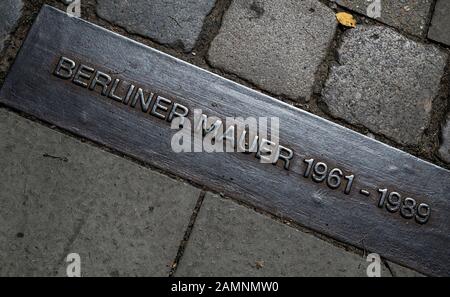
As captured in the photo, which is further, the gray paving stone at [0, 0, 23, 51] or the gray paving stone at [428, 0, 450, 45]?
the gray paving stone at [428, 0, 450, 45]

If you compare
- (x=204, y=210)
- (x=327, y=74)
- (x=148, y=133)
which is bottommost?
(x=204, y=210)

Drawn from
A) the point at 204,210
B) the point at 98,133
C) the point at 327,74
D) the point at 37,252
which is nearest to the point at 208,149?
the point at 204,210

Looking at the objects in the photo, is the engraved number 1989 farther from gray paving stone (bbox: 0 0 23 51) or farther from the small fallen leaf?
gray paving stone (bbox: 0 0 23 51)

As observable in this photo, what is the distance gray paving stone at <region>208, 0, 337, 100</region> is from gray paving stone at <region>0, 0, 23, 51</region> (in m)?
0.93

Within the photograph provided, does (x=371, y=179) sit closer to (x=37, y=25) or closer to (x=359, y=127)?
(x=359, y=127)

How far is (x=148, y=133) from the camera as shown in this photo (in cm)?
190

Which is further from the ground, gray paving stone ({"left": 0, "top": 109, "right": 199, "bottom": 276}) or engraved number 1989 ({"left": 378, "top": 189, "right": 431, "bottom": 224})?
engraved number 1989 ({"left": 378, "top": 189, "right": 431, "bottom": 224})

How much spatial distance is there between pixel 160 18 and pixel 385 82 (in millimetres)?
1155

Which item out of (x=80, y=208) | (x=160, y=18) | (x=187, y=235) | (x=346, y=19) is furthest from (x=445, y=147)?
(x=80, y=208)

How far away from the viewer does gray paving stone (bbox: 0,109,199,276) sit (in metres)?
1.77

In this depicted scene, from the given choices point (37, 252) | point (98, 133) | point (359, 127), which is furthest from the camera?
point (359, 127)

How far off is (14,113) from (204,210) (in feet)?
3.18

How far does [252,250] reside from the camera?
1859mm

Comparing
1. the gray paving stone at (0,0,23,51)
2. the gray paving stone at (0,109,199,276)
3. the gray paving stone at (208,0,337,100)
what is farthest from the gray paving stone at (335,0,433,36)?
the gray paving stone at (0,0,23,51)
